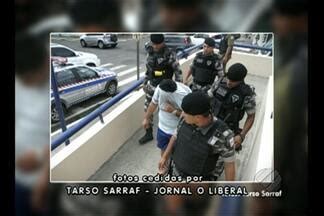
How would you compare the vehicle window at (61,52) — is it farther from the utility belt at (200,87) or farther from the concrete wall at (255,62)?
the concrete wall at (255,62)

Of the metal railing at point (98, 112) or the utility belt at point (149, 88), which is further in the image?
the utility belt at point (149, 88)

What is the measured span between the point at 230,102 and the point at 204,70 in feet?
0.68

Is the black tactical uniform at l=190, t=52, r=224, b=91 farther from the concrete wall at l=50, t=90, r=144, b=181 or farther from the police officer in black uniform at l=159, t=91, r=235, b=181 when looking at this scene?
the concrete wall at l=50, t=90, r=144, b=181

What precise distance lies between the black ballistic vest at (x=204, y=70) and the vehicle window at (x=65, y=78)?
0.57 meters

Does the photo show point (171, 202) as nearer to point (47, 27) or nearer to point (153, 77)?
point (153, 77)

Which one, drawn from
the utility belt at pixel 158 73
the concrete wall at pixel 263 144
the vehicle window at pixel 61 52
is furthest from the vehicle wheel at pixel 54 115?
the concrete wall at pixel 263 144

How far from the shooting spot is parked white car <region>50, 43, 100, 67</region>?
230 cm

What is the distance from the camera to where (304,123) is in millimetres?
2305

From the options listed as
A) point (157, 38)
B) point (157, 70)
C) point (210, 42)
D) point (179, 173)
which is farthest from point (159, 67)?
point (179, 173)

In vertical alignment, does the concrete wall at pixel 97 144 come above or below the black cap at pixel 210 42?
below

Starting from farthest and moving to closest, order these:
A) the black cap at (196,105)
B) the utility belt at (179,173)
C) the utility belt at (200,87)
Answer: the utility belt at (200,87), the utility belt at (179,173), the black cap at (196,105)

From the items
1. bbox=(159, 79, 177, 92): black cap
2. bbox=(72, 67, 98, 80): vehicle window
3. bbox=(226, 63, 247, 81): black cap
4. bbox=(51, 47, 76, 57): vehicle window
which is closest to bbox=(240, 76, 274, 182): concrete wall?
bbox=(226, 63, 247, 81): black cap

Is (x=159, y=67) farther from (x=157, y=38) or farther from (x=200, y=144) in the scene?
(x=200, y=144)

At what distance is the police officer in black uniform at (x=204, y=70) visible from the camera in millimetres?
2398
